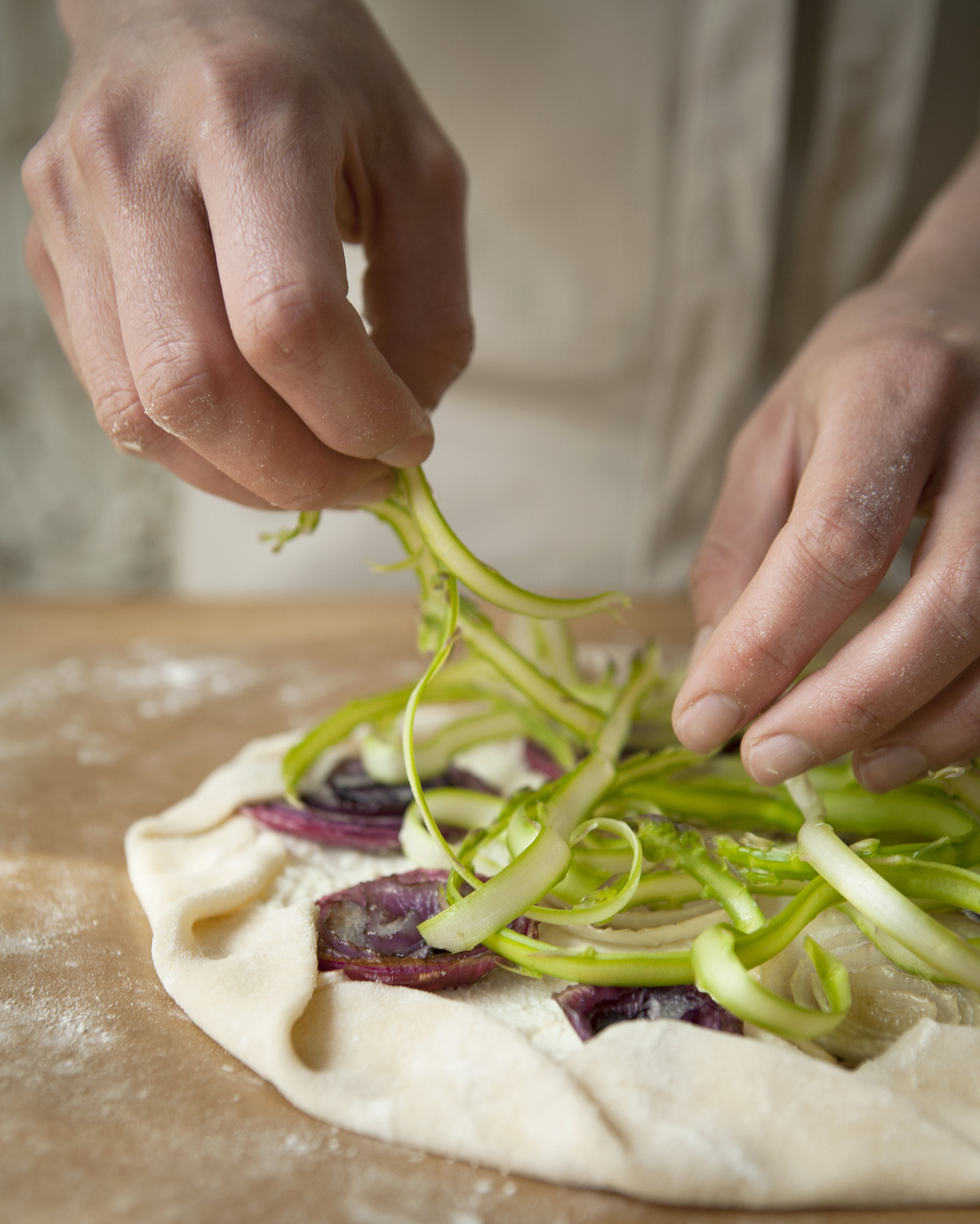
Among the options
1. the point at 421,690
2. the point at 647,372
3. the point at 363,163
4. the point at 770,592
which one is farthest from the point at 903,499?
the point at 647,372

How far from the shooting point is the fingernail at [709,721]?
0.95 m

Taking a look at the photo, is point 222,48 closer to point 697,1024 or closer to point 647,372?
point 697,1024

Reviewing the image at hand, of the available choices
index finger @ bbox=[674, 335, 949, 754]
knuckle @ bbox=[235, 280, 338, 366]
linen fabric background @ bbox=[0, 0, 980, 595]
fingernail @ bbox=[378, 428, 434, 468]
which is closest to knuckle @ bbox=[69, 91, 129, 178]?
knuckle @ bbox=[235, 280, 338, 366]

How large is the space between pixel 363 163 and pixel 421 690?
608 millimetres

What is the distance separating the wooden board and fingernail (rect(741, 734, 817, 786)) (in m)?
0.36

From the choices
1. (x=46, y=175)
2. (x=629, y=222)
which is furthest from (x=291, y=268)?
(x=629, y=222)

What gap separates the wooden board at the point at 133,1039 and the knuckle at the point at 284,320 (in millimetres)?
628

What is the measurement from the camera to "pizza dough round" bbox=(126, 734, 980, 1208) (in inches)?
28.0

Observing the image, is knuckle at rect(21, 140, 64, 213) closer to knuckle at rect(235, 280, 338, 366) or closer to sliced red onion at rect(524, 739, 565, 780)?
knuckle at rect(235, 280, 338, 366)

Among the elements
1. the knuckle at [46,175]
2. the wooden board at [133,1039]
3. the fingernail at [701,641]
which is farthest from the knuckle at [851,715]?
Answer: the knuckle at [46,175]

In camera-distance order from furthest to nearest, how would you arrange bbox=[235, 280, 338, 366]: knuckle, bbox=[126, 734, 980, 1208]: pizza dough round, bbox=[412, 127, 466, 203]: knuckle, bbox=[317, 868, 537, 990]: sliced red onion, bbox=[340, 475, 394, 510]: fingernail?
1. bbox=[412, 127, 466, 203]: knuckle
2. bbox=[340, 475, 394, 510]: fingernail
3. bbox=[317, 868, 537, 990]: sliced red onion
4. bbox=[235, 280, 338, 366]: knuckle
5. bbox=[126, 734, 980, 1208]: pizza dough round

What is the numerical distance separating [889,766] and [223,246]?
0.81 meters

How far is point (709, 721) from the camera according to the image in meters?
0.96

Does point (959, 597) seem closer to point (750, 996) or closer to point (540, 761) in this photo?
point (750, 996)
